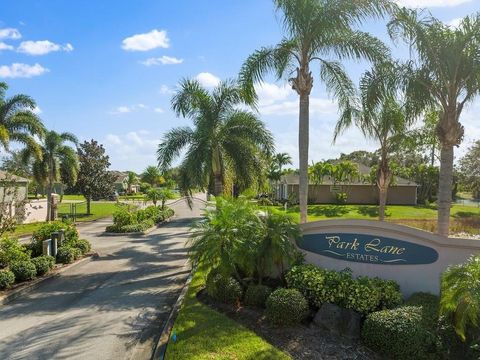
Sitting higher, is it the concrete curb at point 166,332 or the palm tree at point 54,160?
the palm tree at point 54,160

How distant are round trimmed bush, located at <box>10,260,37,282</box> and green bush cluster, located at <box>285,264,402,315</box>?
7269 mm

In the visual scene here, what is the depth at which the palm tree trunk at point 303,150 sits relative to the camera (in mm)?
12203

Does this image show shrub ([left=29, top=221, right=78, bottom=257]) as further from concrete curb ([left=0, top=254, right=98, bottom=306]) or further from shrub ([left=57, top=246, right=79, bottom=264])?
concrete curb ([left=0, top=254, right=98, bottom=306])

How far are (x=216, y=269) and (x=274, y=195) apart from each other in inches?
1844

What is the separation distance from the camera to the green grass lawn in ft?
21.7

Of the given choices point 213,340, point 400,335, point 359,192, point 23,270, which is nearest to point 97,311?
point 23,270

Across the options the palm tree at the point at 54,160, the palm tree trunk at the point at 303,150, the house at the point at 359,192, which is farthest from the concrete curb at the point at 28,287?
the house at the point at 359,192

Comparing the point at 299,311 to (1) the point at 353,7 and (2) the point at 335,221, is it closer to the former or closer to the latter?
(2) the point at 335,221

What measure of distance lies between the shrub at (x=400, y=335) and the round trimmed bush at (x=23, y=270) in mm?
8984

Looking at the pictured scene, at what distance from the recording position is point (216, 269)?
373 inches

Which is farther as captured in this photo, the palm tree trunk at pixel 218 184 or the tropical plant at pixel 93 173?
the tropical plant at pixel 93 173

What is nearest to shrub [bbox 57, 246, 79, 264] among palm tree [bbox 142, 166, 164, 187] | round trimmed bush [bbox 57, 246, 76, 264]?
round trimmed bush [bbox 57, 246, 76, 264]

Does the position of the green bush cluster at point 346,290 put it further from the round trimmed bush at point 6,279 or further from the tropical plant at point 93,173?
the tropical plant at point 93,173

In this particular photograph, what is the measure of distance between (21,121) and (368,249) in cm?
2397
